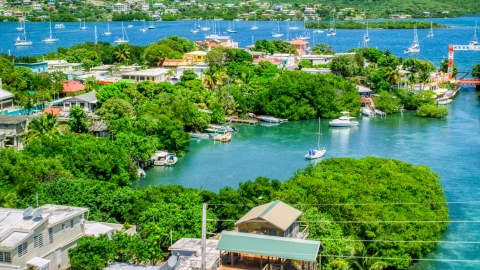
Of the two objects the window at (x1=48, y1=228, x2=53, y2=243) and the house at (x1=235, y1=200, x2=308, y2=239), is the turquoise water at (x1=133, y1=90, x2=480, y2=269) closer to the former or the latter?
the house at (x1=235, y1=200, x2=308, y2=239)

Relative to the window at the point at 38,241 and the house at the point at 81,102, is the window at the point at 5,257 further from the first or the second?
the house at the point at 81,102

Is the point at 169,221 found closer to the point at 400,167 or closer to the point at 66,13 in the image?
the point at 400,167

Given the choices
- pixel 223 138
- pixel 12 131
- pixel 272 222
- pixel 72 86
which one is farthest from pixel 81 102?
pixel 272 222

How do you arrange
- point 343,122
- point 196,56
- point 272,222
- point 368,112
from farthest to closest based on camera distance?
point 196,56 → point 368,112 → point 343,122 → point 272,222

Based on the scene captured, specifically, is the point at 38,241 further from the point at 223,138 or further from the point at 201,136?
the point at 201,136

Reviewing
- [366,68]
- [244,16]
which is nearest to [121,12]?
[244,16]

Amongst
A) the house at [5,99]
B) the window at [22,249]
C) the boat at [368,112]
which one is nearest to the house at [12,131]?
the house at [5,99]
